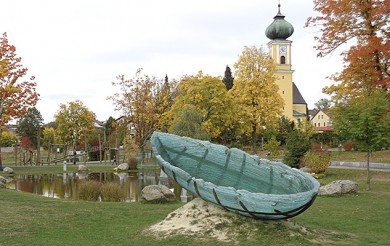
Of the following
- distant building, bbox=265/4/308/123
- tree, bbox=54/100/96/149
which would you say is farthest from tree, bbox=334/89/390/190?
distant building, bbox=265/4/308/123

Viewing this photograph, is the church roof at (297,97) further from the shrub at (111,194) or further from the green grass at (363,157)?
the shrub at (111,194)

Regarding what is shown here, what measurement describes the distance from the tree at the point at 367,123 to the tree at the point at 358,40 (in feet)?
12.8

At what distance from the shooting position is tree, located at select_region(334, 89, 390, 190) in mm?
18141

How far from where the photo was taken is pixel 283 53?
80062 mm

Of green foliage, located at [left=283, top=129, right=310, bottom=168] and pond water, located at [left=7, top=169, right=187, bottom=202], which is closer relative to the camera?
pond water, located at [left=7, top=169, right=187, bottom=202]

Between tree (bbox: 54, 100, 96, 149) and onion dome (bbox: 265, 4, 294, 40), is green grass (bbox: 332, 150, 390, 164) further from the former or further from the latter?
onion dome (bbox: 265, 4, 294, 40)

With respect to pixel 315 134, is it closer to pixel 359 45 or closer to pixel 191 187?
pixel 359 45

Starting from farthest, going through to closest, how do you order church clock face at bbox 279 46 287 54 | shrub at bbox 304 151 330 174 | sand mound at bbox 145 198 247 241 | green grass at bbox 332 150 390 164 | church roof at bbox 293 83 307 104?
church roof at bbox 293 83 307 104 → church clock face at bbox 279 46 287 54 → green grass at bbox 332 150 390 164 → shrub at bbox 304 151 330 174 → sand mound at bbox 145 198 247 241

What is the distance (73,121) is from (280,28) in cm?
4031

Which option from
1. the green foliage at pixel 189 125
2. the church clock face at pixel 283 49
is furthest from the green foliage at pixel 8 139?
the church clock face at pixel 283 49

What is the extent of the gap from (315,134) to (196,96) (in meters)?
22.1

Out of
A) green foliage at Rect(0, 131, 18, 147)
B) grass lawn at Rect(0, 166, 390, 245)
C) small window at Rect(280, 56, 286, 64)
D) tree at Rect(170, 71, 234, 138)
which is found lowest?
grass lawn at Rect(0, 166, 390, 245)

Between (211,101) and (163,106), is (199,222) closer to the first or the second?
(211,101)

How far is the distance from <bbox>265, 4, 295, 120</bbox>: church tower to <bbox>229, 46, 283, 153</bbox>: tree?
133ft
